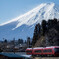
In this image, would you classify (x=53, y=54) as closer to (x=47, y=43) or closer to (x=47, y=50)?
(x=47, y=50)

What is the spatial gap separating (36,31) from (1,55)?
94862mm

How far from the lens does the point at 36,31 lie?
154 meters

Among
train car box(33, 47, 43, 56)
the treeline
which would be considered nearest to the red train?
train car box(33, 47, 43, 56)

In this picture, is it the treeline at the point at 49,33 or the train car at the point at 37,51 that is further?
the treeline at the point at 49,33

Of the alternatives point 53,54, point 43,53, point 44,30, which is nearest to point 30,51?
point 43,53

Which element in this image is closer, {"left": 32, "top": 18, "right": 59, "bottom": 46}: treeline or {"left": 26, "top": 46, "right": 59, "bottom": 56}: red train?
{"left": 26, "top": 46, "right": 59, "bottom": 56}: red train

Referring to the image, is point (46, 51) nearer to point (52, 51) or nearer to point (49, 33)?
point (52, 51)

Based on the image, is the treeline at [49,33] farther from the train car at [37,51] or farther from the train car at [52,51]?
the train car at [52,51]

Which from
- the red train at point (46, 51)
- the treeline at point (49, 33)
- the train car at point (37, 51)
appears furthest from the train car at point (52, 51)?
the treeline at point (49, 33)

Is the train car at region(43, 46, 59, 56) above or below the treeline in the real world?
below

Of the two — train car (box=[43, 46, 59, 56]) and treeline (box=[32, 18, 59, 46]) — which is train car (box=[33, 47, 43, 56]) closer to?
train car (box=[43, 46, 59, 56])

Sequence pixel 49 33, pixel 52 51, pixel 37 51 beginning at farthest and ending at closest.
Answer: pixel 49 33, pixel 37 51, pixel 52 51

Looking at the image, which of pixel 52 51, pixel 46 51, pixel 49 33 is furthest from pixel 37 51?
pixel 49 33

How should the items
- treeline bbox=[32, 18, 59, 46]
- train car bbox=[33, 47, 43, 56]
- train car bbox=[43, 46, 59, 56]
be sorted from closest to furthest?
train car bbox=[43, 46, 59, 56], train car bbox=[33, 47, 43, 56], treeline bbox=[32, 18, 59, 46]
